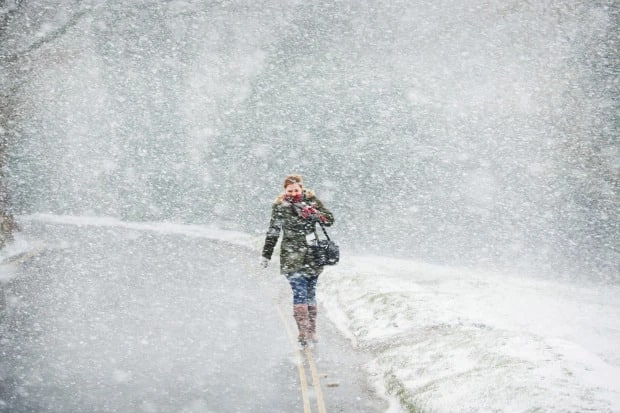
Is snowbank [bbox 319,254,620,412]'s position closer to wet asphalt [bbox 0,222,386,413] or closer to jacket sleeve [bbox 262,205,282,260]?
wet asphalt [bbox 0,222,386,413]

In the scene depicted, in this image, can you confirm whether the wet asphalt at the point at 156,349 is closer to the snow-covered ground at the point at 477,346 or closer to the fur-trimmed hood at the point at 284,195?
the snow-covered ground at the point at 477,346

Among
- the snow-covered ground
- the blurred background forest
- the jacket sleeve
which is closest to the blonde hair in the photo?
the jacket sleeve

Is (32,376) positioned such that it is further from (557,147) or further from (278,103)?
(278,103)

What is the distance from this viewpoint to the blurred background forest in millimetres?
60844

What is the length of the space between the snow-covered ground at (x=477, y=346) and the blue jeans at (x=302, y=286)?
1.38 metres

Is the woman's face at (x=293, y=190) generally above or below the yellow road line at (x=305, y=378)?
above

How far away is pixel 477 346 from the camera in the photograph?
323 inches

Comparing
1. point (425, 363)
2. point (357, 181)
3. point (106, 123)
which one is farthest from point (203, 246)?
point (106, 123)

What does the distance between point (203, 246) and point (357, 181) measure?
6985 cm

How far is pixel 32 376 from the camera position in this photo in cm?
667

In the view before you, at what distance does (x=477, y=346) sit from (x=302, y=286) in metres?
2.65

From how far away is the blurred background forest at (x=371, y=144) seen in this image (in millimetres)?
60844

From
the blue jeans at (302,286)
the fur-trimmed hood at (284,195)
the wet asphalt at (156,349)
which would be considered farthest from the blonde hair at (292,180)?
the wet asphalt at (156,349)

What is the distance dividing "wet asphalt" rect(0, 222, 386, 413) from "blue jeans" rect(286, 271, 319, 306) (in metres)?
0.90
